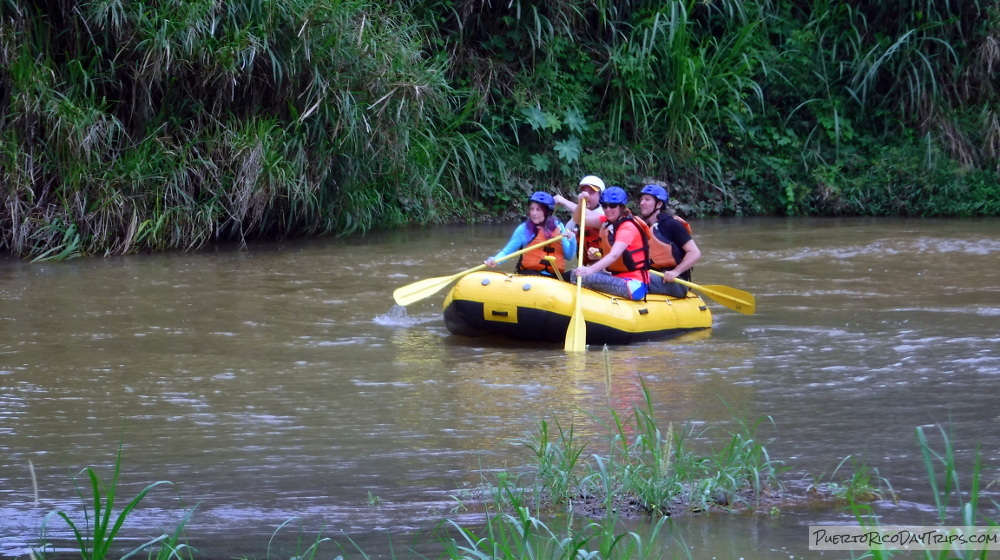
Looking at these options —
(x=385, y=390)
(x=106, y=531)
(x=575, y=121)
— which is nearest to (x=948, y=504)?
(x=106, y=531)

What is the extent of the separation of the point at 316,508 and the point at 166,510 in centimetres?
46

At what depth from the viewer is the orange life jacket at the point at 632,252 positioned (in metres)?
7.02

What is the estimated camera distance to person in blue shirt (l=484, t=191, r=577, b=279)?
7195 millimetres

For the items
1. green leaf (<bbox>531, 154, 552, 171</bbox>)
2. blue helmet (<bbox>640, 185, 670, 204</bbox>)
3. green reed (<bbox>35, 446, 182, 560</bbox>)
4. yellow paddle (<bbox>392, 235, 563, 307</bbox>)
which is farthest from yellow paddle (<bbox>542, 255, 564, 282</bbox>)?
green leaf (<bbox>531, 154, 552, 171</bbox>)

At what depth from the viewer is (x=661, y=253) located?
7.36 metres

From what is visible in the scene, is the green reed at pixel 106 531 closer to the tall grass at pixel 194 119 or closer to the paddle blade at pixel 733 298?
the paddle blade at pixel 733 298

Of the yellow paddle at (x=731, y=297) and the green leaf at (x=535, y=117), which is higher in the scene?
the green leaf at (x=535, y=117)

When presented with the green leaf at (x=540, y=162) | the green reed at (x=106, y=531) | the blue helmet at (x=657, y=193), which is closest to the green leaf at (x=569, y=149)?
the green leaf at (x=540, y=162)

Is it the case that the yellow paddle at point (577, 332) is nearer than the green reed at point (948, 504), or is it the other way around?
the green reed at point (948, 504)

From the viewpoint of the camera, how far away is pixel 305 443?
14.1 feet

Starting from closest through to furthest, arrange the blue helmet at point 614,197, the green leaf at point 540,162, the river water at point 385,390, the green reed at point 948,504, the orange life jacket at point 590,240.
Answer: the green reed at point 948,504 → the river water at point 385,390 → the blue helmet at point 614,197 → the orange life jacket at point 590,240 → the green leaf at point 540,162

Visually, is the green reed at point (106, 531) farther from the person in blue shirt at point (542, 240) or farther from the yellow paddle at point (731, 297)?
the yellow paddle at point (731, 297)

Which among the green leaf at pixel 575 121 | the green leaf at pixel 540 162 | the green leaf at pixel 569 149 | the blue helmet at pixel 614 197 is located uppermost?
the green leaf at pixel 575 121

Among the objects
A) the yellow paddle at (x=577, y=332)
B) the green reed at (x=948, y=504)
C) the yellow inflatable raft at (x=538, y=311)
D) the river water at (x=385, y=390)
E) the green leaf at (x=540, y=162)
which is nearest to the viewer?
the green reed at (x=948, y=504)
